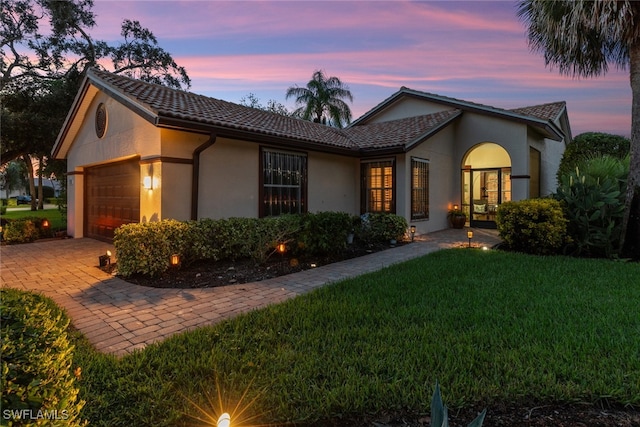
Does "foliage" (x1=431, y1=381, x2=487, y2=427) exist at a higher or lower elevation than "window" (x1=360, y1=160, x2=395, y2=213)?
lower

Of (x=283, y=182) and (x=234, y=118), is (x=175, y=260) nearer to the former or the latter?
(x=283, y=182)

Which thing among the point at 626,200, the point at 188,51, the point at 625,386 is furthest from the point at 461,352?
the point at 188,51

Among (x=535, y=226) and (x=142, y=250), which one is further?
(x=535, y=226)

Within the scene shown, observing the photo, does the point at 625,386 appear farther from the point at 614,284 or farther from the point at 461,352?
the point at 614,284

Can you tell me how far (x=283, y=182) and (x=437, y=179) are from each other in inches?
253

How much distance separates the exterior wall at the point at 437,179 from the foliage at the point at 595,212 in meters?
4.24

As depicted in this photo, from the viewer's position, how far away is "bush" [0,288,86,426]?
4.30ft

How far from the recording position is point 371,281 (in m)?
5.64

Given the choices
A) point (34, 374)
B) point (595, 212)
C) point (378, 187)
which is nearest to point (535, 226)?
point (595, 212)

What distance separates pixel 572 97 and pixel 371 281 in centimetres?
1587

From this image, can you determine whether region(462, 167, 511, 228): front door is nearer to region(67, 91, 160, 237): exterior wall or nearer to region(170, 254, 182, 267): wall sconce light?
region(170, 254, 182, 267): wall sconce light

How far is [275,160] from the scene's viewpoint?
382 inches

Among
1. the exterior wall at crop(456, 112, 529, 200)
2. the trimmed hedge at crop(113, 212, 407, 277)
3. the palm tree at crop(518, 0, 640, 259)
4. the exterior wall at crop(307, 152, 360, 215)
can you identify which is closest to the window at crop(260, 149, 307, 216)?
the exterior wall at crop(307, 152, 360, 215)

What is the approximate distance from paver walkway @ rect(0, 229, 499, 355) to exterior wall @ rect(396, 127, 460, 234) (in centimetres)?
283
